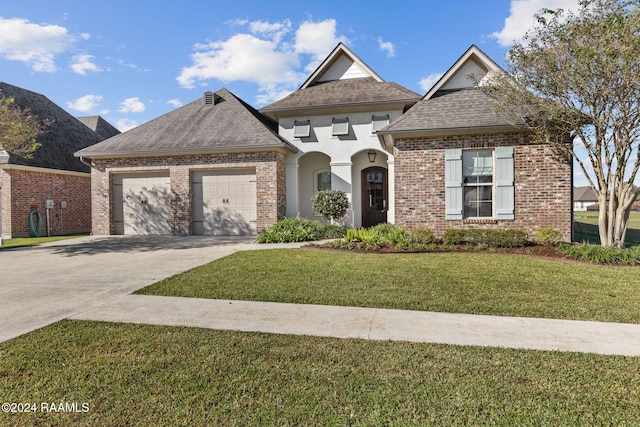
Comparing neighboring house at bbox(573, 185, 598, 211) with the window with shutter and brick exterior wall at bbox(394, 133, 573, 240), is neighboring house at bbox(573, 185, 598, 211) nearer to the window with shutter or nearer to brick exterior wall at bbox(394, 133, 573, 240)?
Result: brick exterior wall at bbox(394, 133, 573, 240)

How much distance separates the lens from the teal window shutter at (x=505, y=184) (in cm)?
1009

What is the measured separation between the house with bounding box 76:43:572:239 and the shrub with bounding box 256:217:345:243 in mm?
1635

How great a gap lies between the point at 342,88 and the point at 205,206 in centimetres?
760

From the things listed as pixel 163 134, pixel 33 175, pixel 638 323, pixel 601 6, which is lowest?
pixel 638 323

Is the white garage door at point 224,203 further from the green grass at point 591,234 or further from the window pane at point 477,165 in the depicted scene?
the green grass at point 591,234

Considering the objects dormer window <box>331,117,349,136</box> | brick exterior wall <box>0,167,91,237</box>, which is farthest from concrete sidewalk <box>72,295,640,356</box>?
brick exterior wall <box>0,167,91,237</box>

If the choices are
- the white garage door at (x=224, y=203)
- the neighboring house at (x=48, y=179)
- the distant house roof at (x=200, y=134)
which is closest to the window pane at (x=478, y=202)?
the distant house roof at (x=200, y=134)

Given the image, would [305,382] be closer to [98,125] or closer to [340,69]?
[340,69]

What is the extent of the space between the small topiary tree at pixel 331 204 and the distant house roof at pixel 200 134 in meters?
2.38

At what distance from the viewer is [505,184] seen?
10.1 metres

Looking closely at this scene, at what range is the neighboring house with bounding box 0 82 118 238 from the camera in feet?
46.9

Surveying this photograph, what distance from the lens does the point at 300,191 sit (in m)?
15.5

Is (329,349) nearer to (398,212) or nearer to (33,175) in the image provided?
(398,212)

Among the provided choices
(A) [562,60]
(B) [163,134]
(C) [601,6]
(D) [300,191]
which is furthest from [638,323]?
(B) [163,134]
